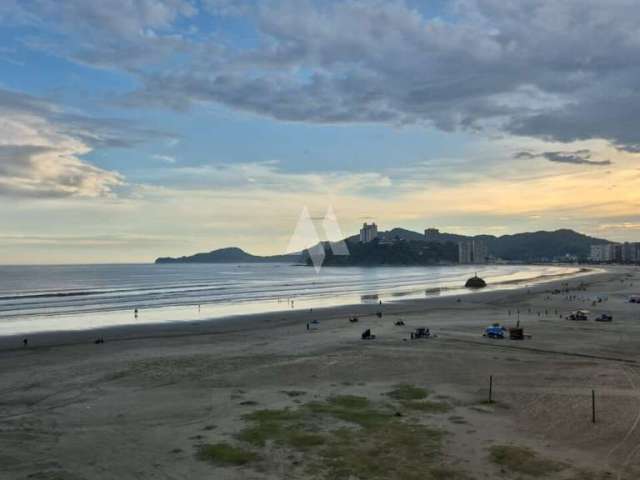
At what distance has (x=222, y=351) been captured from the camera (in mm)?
39562

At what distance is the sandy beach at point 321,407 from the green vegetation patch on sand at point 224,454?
0.09 meters

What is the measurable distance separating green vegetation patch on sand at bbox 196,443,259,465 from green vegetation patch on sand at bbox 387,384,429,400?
Result: 9053 mm

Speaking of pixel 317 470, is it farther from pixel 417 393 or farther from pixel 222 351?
pixel 222 351

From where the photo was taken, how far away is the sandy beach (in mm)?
17156

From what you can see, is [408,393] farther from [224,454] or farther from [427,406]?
[224,454]

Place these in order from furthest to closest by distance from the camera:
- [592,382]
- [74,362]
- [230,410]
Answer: [74,362] < [592,382] < [230,410]

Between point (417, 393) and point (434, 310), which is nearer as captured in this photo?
point (417, 393)

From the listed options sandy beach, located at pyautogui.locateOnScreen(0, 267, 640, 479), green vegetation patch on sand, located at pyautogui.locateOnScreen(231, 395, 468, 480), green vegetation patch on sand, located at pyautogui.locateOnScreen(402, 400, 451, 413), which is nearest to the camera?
green vegetation patch on sand, located at pyautogui.locateOnScreen(231, 395, 468, 480)

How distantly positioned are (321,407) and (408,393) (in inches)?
184

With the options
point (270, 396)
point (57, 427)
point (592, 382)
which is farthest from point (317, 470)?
point (592, 382)

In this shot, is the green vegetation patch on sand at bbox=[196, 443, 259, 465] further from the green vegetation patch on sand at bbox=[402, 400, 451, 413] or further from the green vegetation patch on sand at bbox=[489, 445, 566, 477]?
the green vegetation patch on sand at bbox=[402, 400, 451, 413]

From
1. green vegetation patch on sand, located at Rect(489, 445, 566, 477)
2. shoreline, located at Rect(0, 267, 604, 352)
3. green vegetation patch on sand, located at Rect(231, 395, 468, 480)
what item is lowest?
green vegetation patch on sand, located at Rect(489, 445, 566, 477)

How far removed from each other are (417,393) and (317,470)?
10.4 metres

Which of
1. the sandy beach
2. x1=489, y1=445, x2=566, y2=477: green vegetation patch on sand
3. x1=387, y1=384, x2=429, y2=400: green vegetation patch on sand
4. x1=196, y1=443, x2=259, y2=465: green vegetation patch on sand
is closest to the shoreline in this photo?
the sandy beach
